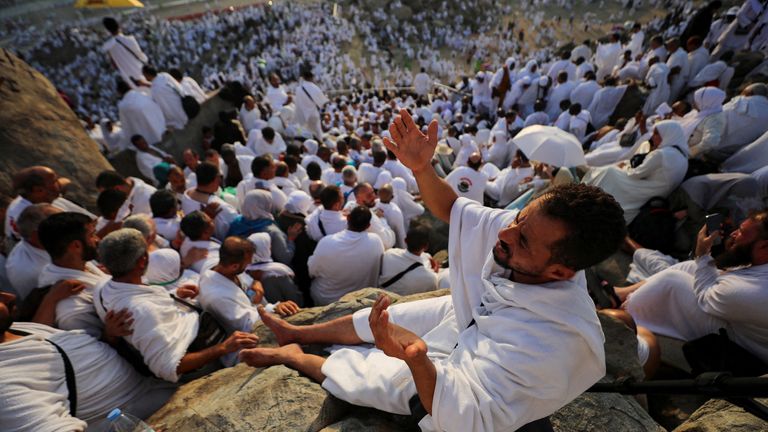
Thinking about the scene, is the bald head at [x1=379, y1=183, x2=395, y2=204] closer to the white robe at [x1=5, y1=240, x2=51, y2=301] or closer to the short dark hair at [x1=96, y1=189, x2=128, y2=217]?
the short dark hair at [x1=96, y1=189, x2=128, y2=217]

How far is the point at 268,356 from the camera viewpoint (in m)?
2.28

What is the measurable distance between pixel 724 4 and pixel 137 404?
70.7 ft

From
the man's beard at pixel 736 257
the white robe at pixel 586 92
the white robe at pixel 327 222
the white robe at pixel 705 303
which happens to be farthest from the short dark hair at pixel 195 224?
the white robe at pixel 586 92

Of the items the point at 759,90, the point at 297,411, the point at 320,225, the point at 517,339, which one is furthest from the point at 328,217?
the point at 759,90

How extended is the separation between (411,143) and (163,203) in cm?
299

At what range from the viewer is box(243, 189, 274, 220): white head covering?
167 inches

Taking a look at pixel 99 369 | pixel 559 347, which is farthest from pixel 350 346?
pixel 99 369

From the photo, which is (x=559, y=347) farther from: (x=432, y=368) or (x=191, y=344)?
(x=191, y=344)

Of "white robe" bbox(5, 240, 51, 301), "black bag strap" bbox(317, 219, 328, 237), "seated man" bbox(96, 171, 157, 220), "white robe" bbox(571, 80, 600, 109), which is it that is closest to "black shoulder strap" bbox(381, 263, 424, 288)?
"black bag strap" bbox(317, 219, 328, 237)

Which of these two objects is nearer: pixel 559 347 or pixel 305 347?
pixel 559 347

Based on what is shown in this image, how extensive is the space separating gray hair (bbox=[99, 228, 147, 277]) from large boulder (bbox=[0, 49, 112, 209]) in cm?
355

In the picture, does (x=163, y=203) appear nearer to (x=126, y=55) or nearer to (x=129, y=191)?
(x=129, y=191)

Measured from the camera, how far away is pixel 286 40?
1007 inches

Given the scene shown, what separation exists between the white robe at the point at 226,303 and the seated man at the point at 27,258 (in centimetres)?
128
